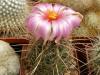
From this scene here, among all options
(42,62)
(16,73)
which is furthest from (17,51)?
(42,62)

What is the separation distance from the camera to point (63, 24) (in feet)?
2.59

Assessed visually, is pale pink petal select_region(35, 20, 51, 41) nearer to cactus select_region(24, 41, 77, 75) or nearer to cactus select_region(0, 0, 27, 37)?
cactus select_region(24, 41, 77, 75)

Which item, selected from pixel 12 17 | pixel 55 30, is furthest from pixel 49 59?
pixel 12 17

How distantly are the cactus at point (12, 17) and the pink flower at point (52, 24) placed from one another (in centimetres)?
32

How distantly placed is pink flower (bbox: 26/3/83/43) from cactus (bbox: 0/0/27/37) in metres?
0.32

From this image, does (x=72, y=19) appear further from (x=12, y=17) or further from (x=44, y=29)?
(x=12, y=17)

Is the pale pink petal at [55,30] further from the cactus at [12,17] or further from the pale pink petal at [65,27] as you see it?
the cactus at [12,17]

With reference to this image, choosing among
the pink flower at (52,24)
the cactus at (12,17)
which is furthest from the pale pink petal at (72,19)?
the cactus at (12,17)

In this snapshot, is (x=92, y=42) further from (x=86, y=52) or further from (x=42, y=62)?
(x=42, y=62)

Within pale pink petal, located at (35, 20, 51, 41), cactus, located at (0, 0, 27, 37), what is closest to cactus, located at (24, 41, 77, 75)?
pale pink petal, located at (35, 20, 51, 41)

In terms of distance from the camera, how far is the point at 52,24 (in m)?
0.79

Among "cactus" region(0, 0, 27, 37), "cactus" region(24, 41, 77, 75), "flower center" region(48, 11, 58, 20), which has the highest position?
"flower center" region(48, 11, 58, 20)

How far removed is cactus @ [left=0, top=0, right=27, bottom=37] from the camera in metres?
1.13

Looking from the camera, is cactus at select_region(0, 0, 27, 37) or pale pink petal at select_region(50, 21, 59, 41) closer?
pale pink petal at select_region(50, 21, 59, 41)
